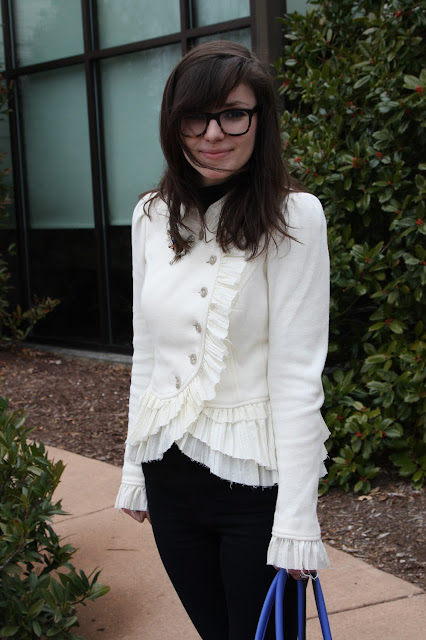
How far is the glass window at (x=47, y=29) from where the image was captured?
7535 mm

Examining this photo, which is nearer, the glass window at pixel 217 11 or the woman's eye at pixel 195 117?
the woman's eye at pixel 195 117

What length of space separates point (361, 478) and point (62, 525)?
4.86 feet

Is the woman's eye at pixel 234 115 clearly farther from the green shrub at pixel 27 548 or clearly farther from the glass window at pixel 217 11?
the glass window at pixel 217 11

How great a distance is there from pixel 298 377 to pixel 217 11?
5.22 metres

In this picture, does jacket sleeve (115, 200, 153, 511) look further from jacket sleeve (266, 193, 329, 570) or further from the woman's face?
jacket sleeve (266, 193, 329, 570)

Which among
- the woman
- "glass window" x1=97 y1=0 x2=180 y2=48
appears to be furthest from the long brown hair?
"glass window" x1=97 y1=0 x2=180 y2=48

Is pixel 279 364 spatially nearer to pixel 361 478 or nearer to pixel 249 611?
pixel 249 611

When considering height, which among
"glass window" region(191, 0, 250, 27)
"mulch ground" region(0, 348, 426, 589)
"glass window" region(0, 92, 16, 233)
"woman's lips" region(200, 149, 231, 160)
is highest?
"glass window" region(191, 0, 250, 27)

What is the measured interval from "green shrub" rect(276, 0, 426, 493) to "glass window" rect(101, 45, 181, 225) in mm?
2940

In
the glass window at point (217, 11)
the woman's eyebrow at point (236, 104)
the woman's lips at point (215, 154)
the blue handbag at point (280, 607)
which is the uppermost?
the glass window at point (217, 11)

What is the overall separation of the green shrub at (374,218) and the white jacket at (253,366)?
2131 millimetres

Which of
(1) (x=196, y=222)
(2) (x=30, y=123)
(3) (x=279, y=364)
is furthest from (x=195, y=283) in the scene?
(2) (x=30, y=123)

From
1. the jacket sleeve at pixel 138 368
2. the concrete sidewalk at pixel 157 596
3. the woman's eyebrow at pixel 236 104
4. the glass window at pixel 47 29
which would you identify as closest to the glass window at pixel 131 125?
the glass window at pixel 47 29

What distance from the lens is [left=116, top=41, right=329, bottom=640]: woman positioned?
1.78 m
